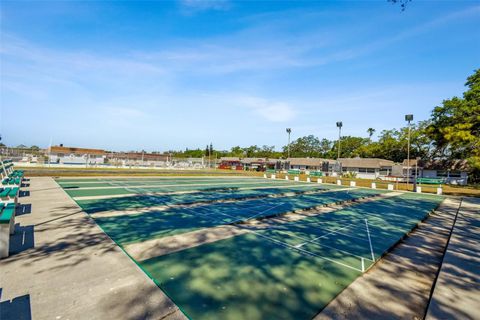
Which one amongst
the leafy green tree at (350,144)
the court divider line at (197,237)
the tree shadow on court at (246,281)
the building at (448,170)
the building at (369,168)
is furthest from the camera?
the leafy green tree at (350,144)

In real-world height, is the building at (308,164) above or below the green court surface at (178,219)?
above

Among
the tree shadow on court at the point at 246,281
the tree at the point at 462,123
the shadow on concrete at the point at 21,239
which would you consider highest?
the tree at the point at 462,123

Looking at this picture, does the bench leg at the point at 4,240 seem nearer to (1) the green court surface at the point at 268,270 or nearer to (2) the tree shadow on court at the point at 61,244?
(2) the tree shadow on court at the point at 61,244

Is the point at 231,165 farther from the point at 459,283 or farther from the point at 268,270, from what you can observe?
the point at 459,283

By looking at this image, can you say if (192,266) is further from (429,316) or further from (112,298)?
(429,316)

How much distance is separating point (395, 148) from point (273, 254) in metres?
64.9

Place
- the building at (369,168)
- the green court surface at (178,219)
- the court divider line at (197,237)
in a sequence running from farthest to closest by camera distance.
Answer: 1. the building at (369,168)
2. the green court surface at (178,219)
3. the court divider line at (197,237)

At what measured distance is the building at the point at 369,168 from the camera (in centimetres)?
5206

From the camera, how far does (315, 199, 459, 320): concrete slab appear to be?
396cm

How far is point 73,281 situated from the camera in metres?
4.50

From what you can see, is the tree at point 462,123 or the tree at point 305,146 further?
the tree at point 305,146

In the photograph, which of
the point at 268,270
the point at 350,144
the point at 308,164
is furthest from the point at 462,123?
the point at 350,144

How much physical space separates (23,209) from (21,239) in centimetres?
426

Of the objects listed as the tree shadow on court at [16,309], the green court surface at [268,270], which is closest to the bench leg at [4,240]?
the tree shadow on court at [16,309]
